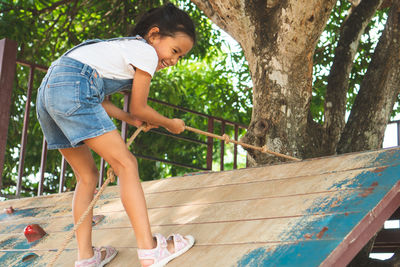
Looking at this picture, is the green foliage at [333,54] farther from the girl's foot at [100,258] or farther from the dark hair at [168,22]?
the girl's foot at [100,258]

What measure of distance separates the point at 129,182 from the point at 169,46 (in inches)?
29.6

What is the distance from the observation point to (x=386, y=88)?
4.68m

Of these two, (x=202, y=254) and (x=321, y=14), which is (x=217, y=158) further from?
(x=202, y=254)

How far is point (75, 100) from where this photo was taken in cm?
259

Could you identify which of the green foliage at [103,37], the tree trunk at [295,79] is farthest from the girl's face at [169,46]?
the green foliage at [103,37]

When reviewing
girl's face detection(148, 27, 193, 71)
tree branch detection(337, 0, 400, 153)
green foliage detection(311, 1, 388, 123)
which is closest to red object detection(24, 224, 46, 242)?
girl's face detection(148, 27, 193, 71)

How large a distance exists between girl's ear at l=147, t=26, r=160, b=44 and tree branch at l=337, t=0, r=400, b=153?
2316mm

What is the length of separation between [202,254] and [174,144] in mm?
7025

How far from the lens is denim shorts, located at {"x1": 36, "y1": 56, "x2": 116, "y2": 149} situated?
259cm

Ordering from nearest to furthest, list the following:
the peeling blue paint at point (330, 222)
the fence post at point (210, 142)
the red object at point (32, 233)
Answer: the peeling blue paint at point (330, 222)
the red object at point (32, 233)
the fence post at point (210, 142)

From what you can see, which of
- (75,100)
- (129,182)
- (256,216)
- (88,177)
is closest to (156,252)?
(129,182)

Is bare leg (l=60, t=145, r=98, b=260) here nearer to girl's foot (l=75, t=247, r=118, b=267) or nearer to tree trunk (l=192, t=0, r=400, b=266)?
girl's foot (l=75, t=247, r=118, b=267)

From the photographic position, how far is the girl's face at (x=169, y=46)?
2.90 meters

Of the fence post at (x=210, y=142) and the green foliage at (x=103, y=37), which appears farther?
the green foliage at (x=103, y=37)
